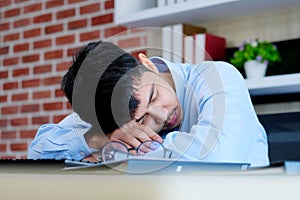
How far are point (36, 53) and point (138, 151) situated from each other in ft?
3.91

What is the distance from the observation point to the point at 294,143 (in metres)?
0.79

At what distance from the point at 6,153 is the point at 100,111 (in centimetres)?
119

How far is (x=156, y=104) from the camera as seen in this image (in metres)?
0.65

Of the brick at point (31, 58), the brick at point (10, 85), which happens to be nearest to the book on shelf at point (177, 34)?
the brick at point (31, 58)

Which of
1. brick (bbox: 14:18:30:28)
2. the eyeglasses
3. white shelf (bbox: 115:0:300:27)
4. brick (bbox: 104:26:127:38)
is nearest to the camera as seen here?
the eyeglasses

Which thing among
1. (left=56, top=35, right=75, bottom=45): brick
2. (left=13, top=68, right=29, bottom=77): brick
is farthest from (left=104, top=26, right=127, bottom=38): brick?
(left=13, top=68, right=29, bottom=77): brick

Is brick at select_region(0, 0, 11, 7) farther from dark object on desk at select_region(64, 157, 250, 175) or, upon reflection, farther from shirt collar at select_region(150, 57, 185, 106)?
dark object on desk at select_region(64, 157, 250, 175)

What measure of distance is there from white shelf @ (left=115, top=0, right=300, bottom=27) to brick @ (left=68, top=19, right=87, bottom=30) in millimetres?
182

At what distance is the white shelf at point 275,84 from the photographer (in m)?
1.15

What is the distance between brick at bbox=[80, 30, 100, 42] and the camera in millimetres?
1621

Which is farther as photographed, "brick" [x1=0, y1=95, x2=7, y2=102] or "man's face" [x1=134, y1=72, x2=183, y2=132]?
"brick" [x1=0, y1=95, x2=7, y2=102]

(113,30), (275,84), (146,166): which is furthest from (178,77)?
(113,30)

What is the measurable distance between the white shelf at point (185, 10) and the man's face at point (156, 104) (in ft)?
2.12

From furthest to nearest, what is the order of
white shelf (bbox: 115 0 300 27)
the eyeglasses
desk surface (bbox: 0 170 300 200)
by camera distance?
1. white shelf (bbox: 115 0 300 27)
2. the eyeglasses
3. desk surface (bbox: 0 170 300 200)
